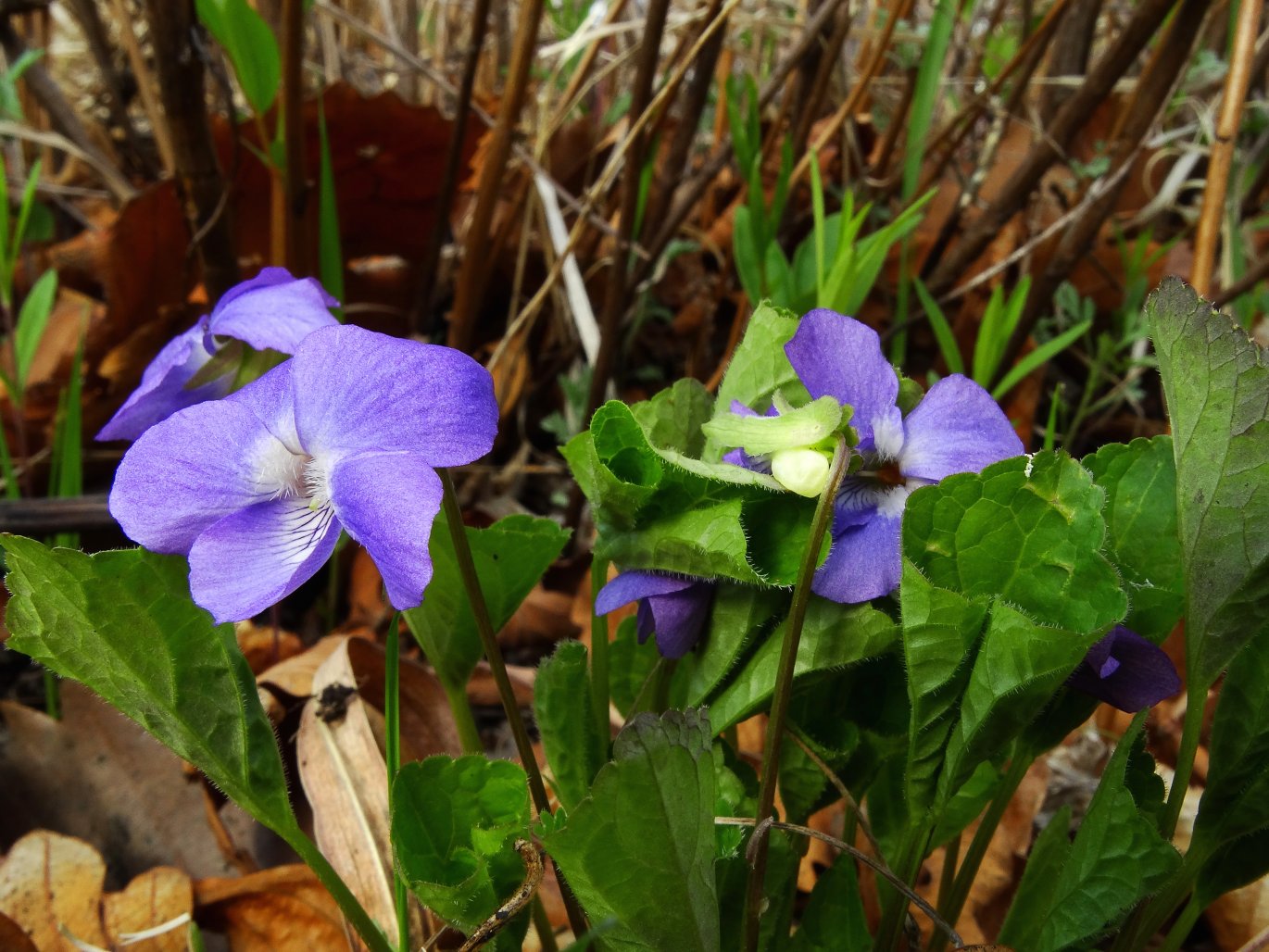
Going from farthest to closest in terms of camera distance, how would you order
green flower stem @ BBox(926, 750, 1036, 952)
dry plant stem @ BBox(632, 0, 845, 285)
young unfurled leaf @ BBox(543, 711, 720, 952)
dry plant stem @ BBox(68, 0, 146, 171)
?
dry plant stem @ BBox(68, 0, 146, 171), dry plant stem @ BBox(632, 0, 845, 285), green flower stem @ BBox(926, 750, 1036, 952), young unfurled leaf @ BBox(543, 711, 720, 952)

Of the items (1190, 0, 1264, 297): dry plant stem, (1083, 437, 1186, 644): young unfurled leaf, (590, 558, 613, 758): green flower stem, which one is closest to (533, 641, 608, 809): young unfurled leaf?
(590, 558, 613, 758): green flower stem

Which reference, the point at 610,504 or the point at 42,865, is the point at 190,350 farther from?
the point at 42,865

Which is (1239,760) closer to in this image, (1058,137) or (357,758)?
(357,758)

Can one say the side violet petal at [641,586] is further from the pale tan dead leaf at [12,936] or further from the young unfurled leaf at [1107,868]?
the pale tan dead leaf at [12,936]

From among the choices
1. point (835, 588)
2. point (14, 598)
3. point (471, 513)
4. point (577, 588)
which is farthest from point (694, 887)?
point (471, 513)

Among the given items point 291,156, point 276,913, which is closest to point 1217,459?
point 276,913

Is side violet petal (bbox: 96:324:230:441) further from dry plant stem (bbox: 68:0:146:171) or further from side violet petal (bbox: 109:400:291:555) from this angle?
dry plant stem (bbox: 68:0:146:171)
